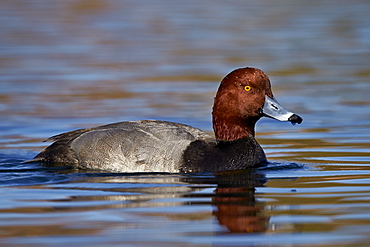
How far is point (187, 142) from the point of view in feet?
28.2

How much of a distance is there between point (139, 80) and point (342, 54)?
546 centimetres

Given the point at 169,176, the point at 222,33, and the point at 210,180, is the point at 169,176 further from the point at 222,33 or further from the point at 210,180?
the point at 222,33

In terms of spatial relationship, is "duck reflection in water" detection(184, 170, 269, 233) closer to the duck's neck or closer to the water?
the water

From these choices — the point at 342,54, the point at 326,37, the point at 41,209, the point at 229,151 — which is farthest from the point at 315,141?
the point at 326,37

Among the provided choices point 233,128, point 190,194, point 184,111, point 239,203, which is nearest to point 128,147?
point 233,128

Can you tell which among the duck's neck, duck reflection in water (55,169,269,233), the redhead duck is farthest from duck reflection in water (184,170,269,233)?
the duck's neck

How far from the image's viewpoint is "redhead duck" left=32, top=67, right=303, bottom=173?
852 centimetres

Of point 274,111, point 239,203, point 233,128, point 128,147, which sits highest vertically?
point 274,111

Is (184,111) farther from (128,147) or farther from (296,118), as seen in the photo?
(296,118)

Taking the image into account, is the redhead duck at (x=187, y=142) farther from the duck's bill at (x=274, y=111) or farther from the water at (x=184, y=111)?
the water at (x=184, y=111)

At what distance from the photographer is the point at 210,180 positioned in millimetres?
8070

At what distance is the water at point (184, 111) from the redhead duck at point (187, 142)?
0.76 ft

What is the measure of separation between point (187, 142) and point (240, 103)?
79 centimetres

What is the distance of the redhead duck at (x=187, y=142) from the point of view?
852 cm
